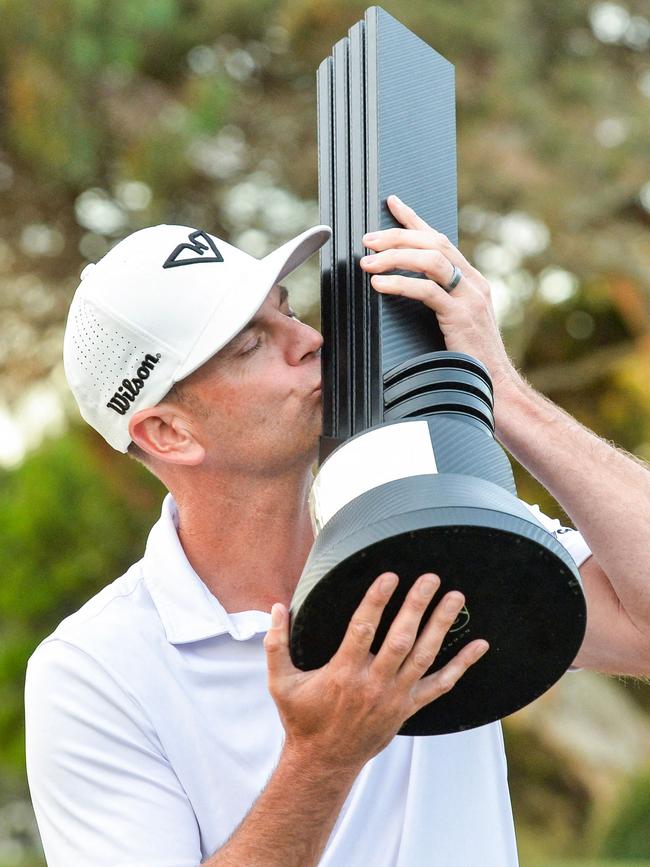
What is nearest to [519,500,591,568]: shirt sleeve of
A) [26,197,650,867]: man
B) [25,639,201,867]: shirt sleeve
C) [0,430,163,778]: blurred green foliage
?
[26,197,650,867]: man

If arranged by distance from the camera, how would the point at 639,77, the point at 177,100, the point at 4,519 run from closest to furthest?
the point at 177,100 → the point at 639,77 → the point at 4,519

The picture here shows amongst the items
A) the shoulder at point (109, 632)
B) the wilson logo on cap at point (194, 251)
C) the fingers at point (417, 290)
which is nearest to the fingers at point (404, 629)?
the fingers at point (417, 290)

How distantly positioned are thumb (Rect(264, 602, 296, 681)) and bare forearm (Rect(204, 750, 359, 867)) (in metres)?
0.17

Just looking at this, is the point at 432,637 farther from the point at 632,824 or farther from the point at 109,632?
the point at 632,824

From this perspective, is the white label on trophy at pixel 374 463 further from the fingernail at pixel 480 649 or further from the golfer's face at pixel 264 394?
the golfer's face at pixel 264 394

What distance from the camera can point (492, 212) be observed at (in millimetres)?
7699

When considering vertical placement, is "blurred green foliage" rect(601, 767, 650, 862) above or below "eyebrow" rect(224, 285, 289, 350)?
above

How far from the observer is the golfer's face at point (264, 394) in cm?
214

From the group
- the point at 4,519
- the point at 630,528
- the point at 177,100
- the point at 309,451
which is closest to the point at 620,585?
the point at 630,528

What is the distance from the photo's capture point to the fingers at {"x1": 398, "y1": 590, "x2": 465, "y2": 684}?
153cm

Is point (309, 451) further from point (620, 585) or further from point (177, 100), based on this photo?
point (177, 100)

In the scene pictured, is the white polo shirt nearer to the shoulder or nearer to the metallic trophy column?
the shoulder

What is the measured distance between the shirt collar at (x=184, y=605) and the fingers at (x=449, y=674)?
559 mm

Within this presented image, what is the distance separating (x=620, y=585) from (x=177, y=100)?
5.87 metres
